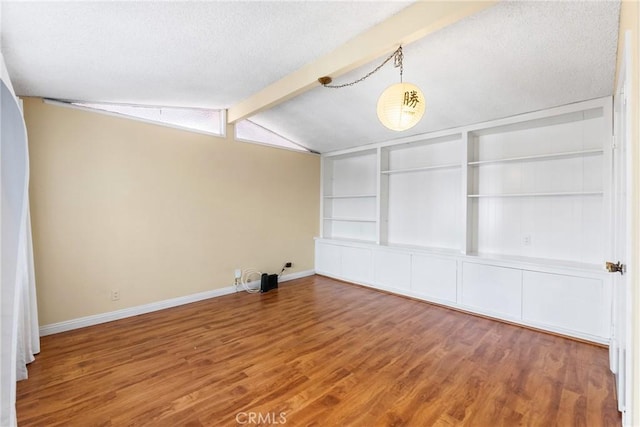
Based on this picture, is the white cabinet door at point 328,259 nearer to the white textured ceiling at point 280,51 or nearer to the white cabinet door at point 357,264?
the white cabinet door at point 357,264

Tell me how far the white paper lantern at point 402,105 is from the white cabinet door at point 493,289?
7.59ft

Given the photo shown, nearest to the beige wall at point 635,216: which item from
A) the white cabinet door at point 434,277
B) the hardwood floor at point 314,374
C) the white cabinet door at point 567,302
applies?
the hardwood floor at point 314,374

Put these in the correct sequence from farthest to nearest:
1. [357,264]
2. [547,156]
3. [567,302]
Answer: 1. [357,264]
2. [547,156]
3. [567,302]

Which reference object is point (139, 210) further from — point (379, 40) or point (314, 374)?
point (379, 40)

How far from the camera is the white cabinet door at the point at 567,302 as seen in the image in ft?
8.85

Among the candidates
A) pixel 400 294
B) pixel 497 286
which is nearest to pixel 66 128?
pixel 400 294

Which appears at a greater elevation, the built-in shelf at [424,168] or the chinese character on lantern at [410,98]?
the chinese character on lantern at [410,98]

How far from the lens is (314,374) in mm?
2195

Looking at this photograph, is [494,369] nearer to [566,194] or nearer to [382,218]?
[566,194]

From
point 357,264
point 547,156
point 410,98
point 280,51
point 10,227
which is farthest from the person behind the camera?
point 357,264

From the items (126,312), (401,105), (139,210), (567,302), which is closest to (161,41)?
(401,105)

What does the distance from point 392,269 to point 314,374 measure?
8.01 feet

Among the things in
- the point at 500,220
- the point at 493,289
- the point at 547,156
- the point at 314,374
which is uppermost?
the point at 547,156

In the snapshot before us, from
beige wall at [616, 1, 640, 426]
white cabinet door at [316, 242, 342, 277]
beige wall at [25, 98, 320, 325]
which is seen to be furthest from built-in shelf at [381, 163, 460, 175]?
beige wall at [616, 1, 640, 426]
